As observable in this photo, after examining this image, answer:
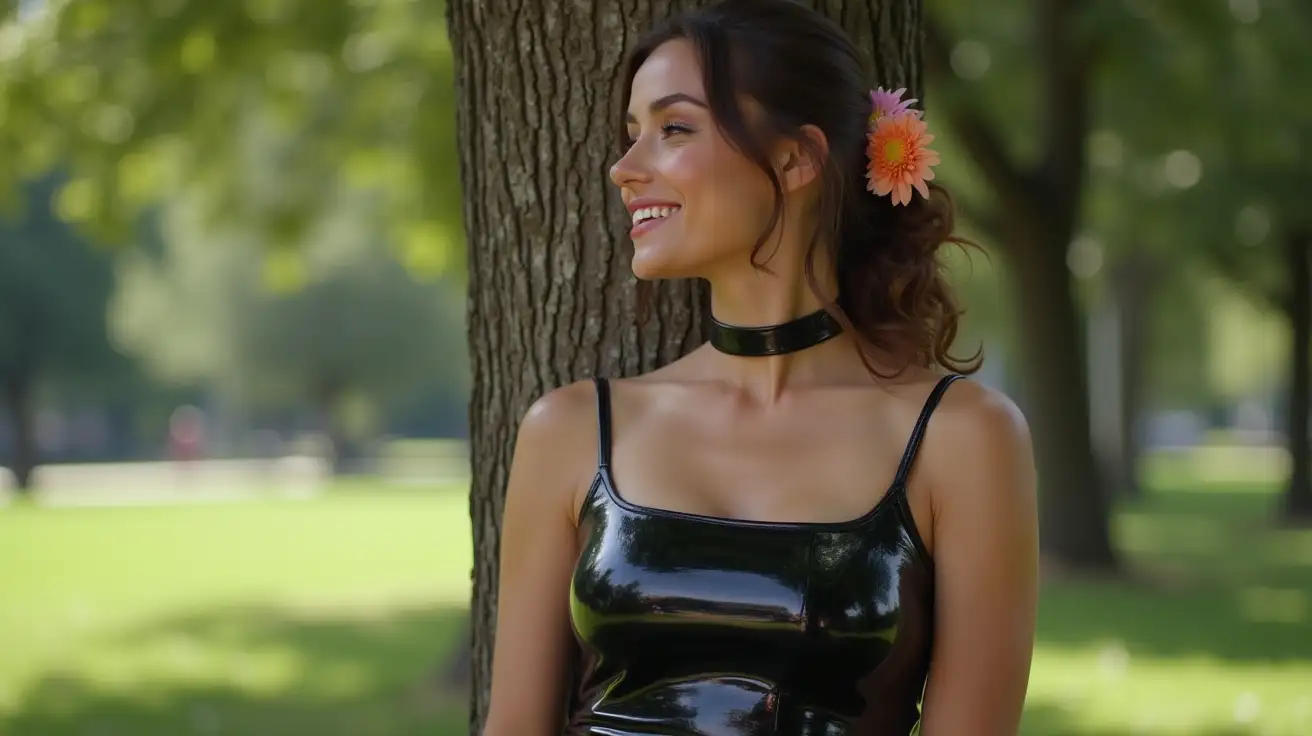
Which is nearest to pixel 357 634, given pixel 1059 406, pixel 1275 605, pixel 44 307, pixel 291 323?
pixel 1059 406

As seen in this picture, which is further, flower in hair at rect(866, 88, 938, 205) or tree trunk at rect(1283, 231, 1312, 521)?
tree trunk at rect(1283, 231, 1312, 521)

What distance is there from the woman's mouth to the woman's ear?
198 mm

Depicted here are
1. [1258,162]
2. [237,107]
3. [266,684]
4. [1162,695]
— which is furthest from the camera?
[1258,162]

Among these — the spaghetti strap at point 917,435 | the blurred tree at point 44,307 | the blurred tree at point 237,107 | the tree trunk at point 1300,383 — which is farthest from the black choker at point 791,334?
the blurred tree at point 44,307

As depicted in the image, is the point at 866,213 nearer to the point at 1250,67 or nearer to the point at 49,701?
the point at 49,701

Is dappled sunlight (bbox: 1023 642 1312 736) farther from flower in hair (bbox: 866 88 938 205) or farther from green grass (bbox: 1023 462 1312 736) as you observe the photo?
flower in hair (bbox: 866 88 938 205)

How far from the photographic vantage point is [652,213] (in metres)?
2.78

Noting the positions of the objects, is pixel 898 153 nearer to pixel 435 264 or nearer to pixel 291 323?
pixel 435 264

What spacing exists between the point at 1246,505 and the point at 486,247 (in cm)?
2521

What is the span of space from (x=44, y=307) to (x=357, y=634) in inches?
1234

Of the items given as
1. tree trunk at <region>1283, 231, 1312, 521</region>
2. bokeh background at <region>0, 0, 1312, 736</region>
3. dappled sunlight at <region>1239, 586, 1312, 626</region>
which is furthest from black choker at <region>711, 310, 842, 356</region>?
tree trunk at <region>1283, 231, 1312, 521</region>

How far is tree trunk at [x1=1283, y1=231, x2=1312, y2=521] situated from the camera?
20.4 meters

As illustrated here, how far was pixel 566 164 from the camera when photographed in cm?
336

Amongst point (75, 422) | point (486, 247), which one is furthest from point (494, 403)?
point (75, 422)
